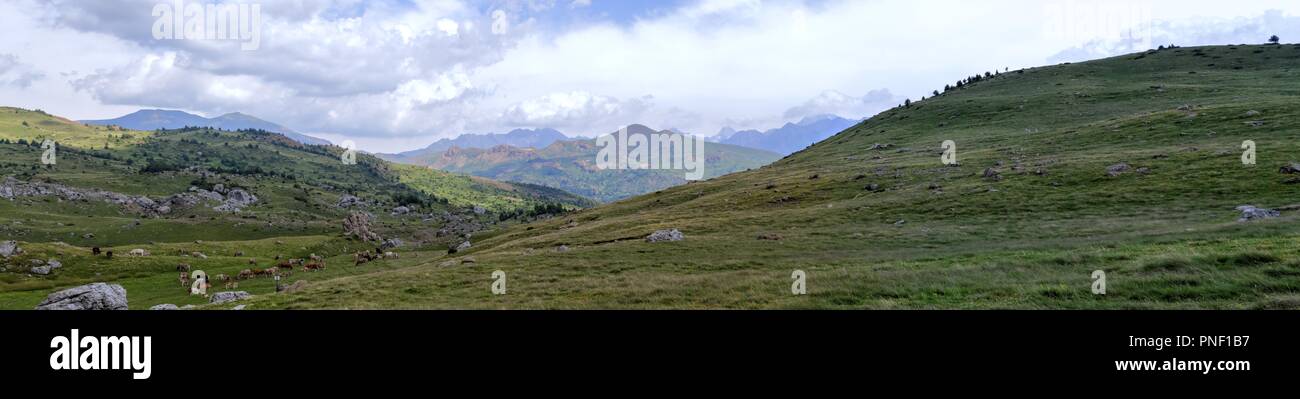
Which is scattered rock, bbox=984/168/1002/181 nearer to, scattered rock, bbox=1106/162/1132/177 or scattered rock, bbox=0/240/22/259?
scattered rock, bbox=1106/162/1132/177

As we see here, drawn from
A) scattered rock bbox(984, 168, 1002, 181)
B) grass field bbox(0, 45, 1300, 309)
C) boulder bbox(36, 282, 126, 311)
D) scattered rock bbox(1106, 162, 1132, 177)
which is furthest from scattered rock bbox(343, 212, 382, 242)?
scattered rock bbox(1106, 162, 1132, 177)

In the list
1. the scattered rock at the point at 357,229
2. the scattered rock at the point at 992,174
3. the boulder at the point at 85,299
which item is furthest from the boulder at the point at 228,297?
the scattered rock at the point at 992,174

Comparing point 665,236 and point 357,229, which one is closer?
point 665,236

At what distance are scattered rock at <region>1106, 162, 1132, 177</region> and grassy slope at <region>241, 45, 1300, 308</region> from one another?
77 centimetres

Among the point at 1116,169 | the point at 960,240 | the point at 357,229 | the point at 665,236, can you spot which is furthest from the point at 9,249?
the point at 1116,169

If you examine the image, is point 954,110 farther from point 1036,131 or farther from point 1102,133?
point 1102,133

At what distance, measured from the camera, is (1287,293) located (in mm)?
17594

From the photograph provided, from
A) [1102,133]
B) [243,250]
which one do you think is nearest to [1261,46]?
[1102,133]

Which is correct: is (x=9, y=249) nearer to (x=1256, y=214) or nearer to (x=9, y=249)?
(x=9, y=249)

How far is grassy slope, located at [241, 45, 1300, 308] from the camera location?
891 inches

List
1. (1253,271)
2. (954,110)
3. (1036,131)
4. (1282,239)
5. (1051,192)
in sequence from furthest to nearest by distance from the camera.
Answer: (954,110)
(1036,131)
(1051,192)
(1282,239)
(1253,271)

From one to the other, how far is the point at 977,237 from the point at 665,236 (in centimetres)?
2573

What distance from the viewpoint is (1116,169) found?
54.2m
